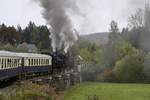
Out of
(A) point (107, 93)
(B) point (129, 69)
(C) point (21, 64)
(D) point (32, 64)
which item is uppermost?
(B) point (129, 69)

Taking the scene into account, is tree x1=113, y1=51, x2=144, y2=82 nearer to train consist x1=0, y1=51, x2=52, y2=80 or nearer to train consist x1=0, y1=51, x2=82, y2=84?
train consist x1=0, y1=51, x2=82, y2=84

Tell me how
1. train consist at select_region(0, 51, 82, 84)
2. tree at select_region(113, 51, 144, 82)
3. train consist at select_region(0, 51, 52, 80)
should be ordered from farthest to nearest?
tree at select_region(113, 51, 144, 82), train consist at select_region(0, 51, 82, 84), train consist at select_region(0, 51, 52, 80)

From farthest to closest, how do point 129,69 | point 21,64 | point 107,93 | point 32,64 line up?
point 129,69 < point 107,93 < point 32,64 < point 21,64

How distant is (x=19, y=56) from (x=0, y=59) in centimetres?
791

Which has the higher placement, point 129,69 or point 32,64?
point 129,69

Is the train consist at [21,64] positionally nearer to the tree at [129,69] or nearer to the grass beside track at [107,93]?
the grass beside track at [107,93]

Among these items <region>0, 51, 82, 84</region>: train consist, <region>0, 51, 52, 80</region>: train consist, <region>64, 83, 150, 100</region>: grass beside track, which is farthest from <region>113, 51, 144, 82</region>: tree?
<region>0, 51, 52, 80</region>: train consist

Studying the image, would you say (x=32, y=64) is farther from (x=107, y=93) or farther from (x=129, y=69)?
(x=129, y=69)

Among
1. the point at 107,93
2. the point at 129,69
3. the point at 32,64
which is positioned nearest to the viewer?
the point at 32,64

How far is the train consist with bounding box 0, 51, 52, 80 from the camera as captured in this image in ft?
102

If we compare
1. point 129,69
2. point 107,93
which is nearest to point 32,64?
point 107,93

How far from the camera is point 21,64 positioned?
38.8m

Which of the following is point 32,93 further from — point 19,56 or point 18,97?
point 19,56

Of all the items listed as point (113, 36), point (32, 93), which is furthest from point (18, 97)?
point (113, 36)
